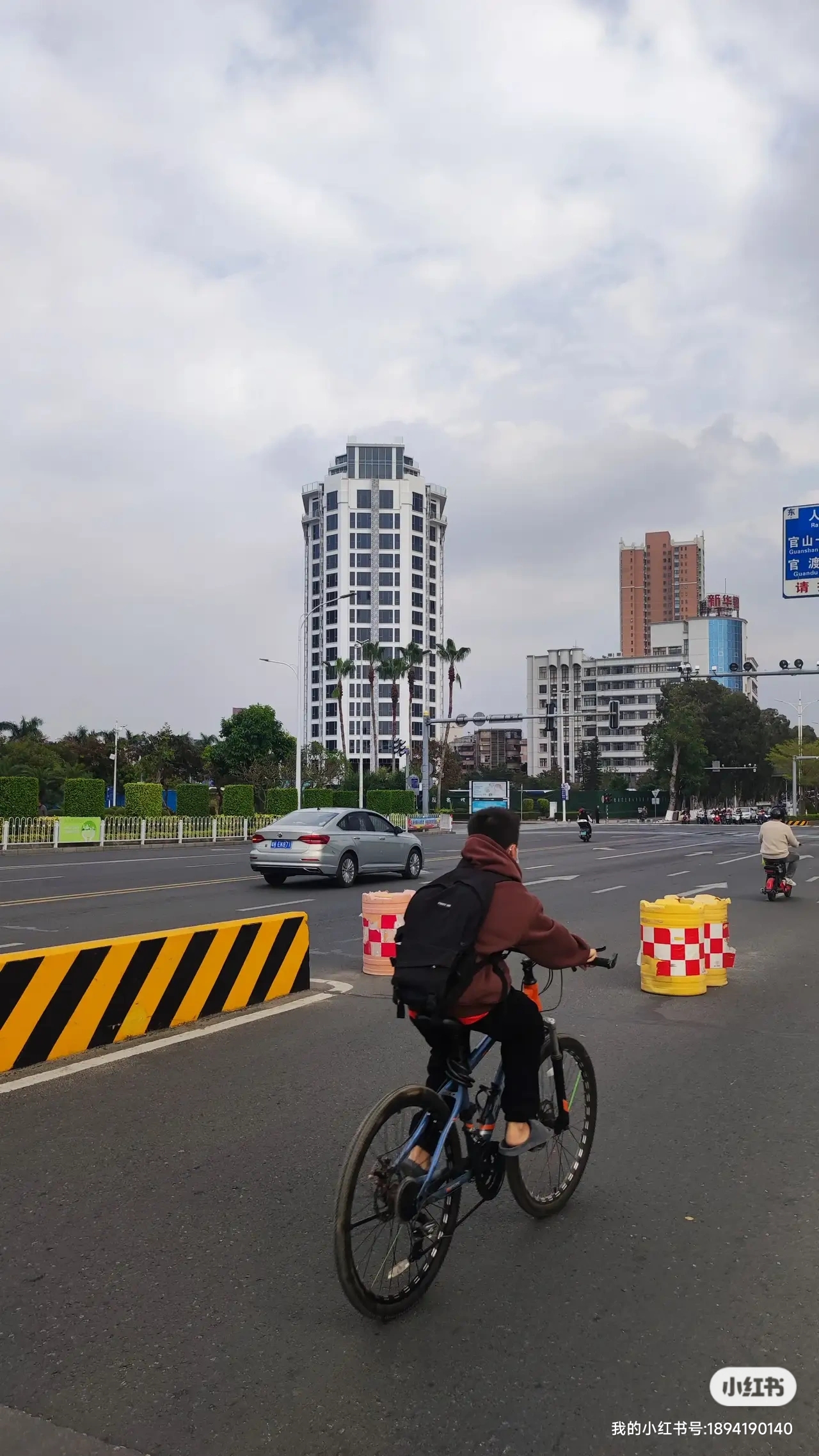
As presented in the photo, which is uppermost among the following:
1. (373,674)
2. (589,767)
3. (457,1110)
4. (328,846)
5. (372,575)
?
(372,575)

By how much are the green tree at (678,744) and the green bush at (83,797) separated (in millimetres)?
70921

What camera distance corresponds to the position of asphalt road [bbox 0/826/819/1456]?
3.06m

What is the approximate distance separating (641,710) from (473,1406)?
16876cm

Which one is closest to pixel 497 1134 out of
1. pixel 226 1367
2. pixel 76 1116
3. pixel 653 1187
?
pixel 653 1187

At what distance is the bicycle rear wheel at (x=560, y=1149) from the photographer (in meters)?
4.30

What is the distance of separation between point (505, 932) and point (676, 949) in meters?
6.24

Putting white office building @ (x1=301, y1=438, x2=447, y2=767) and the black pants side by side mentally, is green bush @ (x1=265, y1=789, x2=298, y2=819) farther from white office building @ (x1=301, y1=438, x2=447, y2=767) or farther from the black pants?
white office building @ (x1=301, y1=438, x2=447, y2=767)

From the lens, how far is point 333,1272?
3.93 m

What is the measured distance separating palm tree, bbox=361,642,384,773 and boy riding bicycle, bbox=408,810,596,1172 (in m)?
87.4

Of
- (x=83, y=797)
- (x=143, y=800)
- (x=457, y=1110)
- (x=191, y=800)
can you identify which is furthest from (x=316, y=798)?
(x=457, y=1110)

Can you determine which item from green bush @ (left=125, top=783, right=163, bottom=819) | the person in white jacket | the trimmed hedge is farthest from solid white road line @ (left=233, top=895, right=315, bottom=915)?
the trimmed hedge

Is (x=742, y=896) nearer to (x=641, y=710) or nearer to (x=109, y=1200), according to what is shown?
(x=109, y=1200)

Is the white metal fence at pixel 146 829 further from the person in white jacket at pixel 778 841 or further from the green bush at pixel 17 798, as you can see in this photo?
the person in white jacket at pixel 778 841

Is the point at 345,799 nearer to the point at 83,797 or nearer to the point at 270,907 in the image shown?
the point at 83,797
